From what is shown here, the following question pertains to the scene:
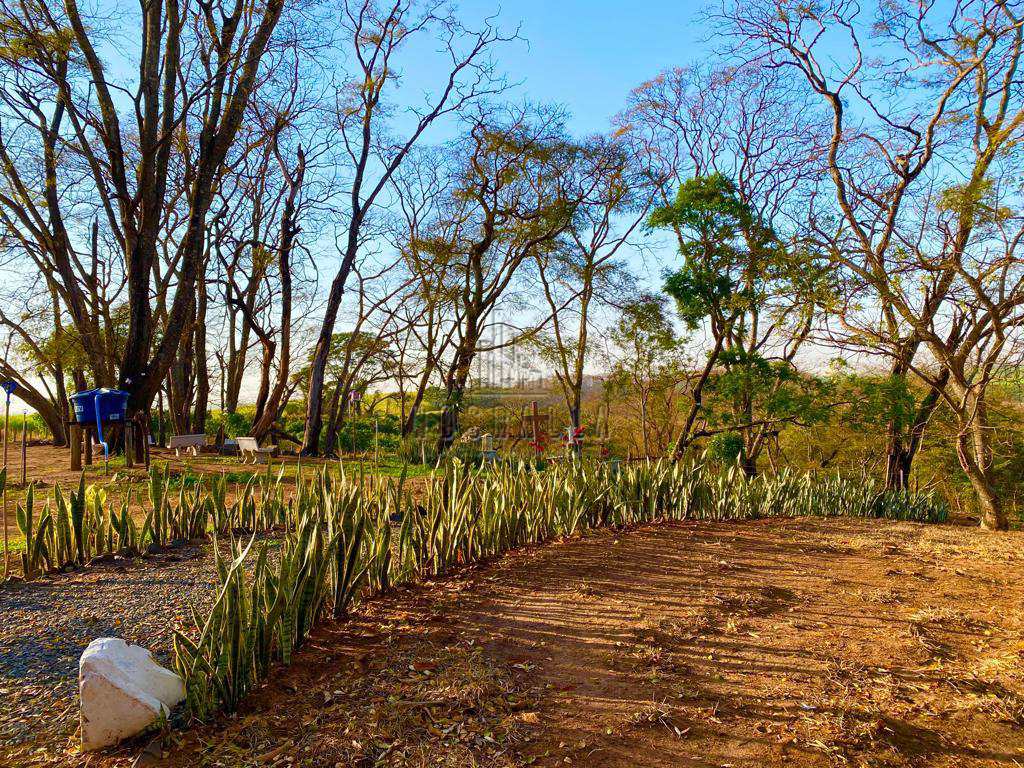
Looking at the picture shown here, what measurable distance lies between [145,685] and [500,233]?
1132 centimetres

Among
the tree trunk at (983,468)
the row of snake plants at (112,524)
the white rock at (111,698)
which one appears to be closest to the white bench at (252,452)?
the row of snake plants at (112,524)

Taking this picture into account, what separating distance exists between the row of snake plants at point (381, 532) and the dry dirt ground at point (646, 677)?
0.12 m

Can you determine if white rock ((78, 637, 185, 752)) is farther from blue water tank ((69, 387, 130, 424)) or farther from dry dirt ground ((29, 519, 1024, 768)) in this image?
blue water tank ((69, 387, 130, 424))

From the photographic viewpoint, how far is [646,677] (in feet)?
6.39

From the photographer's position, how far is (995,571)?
142 inches

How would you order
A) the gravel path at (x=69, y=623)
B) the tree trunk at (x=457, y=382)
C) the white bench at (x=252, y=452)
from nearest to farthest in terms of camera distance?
the gravel path at (x=69, y=623), the white bench at (x=252, y=452), the tree trunk at (x=457, y=382)

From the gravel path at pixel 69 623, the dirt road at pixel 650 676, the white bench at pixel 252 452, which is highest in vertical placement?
the white bench at pixel 252 452

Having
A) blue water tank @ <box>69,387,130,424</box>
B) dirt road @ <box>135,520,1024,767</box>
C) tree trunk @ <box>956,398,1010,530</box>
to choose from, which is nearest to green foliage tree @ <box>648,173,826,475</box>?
tree trunk @ <box>956,398,1010,530</box>

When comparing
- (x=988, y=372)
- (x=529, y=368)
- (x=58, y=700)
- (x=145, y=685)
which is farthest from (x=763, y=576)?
(x=529, y=368)

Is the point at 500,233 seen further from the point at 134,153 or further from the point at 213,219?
the point at 134,153

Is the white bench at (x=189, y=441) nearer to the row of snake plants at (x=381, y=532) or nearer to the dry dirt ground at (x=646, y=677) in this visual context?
the row of snake plants at (x=381, y=532)

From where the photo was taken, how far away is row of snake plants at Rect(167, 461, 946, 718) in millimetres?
1698

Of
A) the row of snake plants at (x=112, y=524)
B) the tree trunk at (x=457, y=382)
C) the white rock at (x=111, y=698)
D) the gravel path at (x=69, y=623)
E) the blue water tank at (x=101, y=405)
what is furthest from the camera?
the tree trunk at (x=457, y=382)

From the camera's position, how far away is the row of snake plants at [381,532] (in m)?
1.70
